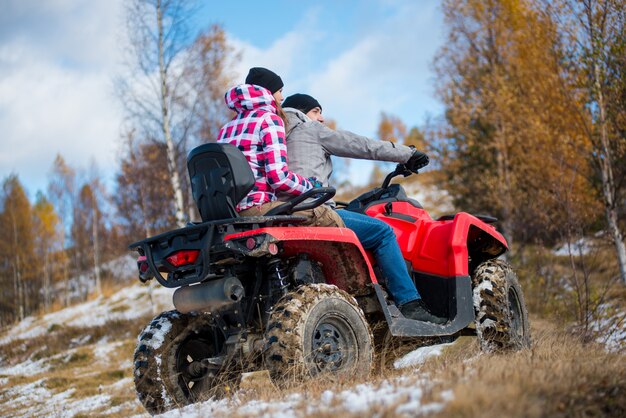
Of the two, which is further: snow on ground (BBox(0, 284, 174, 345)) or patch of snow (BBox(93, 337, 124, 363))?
snow on ground (BBox(0, 284, 174, 345))

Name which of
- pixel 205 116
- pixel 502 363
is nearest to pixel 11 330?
pixel 205 116

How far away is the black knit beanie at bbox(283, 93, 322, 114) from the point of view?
16.2ft

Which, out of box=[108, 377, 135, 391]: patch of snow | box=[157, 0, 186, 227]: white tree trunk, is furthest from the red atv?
box=[157, 0, 186, 227]: white tree trunk

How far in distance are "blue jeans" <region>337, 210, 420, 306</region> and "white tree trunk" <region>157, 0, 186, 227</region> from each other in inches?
354

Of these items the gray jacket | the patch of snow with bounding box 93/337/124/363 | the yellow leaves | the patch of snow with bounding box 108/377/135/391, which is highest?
the yellow leaves

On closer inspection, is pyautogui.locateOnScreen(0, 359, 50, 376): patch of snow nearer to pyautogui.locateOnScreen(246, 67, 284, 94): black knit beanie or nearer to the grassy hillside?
the grassy hillside

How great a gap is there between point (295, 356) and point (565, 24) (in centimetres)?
978

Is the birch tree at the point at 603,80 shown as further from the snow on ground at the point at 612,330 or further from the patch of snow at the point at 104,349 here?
the patch of snow at the point at 104,349

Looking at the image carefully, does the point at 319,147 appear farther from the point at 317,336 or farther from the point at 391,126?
the point at 391,126

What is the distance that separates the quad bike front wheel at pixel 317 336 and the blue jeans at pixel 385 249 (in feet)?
1.82

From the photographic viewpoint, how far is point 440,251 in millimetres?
4793

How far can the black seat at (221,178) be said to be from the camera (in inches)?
144

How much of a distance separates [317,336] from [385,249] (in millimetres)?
917

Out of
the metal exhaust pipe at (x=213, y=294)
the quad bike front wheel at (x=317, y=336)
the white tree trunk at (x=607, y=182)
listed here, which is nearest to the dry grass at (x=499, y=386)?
the quad bike front wheel at (x=317, y=336)
